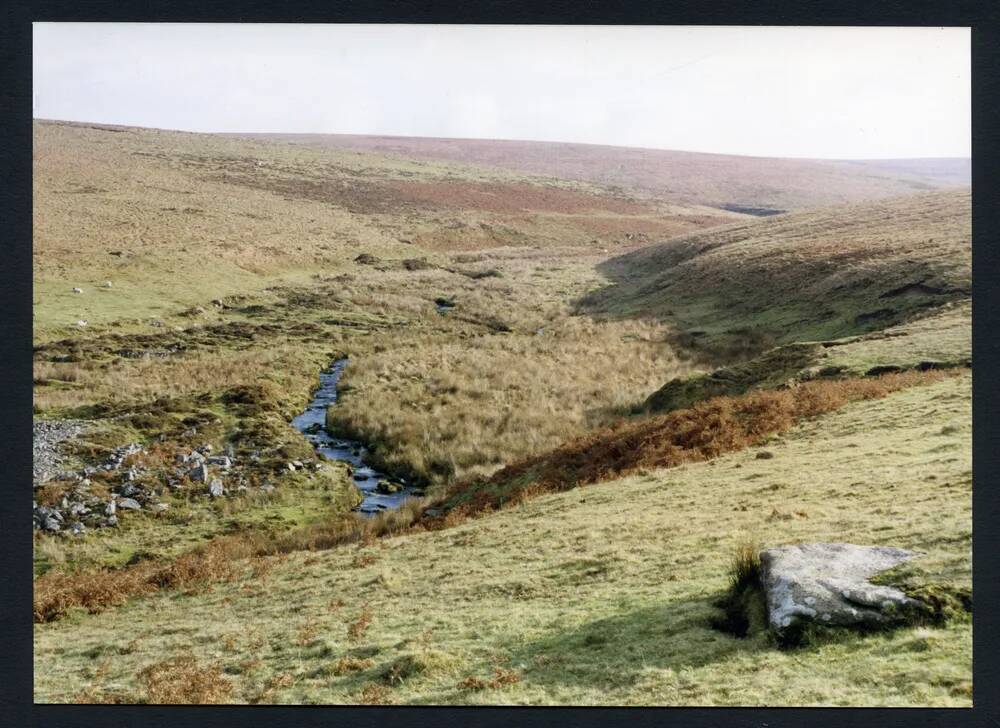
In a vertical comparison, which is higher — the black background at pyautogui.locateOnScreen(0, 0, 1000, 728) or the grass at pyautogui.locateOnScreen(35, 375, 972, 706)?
the black background at pyautogui.locateOnScreen(0, 0, 1000, 728)

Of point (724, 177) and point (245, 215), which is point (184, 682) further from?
point (724, 177)

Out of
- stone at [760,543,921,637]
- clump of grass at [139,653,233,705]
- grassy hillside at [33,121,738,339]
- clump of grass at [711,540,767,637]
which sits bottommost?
clump of grass at [139,653,233,705]

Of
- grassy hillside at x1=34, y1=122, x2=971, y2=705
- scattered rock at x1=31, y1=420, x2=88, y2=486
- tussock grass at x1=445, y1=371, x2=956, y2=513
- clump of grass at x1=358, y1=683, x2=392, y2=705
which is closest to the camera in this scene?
clump of grass at x1=358, y1=683, x2=392, y2=705

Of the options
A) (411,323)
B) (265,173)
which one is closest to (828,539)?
(411,323)

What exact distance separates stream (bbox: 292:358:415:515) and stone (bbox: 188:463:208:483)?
3806 millimetres

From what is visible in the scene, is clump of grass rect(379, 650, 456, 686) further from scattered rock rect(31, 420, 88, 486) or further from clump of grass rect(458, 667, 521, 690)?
scattered rock rect(31, 420, 88, 486)

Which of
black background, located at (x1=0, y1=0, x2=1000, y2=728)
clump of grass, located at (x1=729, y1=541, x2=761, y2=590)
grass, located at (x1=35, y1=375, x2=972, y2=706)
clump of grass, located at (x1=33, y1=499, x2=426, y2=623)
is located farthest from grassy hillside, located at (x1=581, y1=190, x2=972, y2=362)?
clump of grass, located at (x1=729, y1=541, x2=761, y2=590)

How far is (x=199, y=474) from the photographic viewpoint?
20.2 m

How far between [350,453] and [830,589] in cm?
1756

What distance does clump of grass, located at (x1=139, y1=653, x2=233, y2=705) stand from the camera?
9.05m

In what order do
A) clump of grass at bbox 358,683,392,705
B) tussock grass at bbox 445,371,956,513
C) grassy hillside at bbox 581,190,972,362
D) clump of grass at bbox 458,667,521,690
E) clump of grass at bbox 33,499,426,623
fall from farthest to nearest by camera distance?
grassy hillside at bbox 581,190,972,362 < tussock grass at bbox 445,371,956,513 < clump of grass at bbox 33,499,426,623 < clump of grass at bbox 358,683,392,705 < clump of grass at bbox 458,667,521,690

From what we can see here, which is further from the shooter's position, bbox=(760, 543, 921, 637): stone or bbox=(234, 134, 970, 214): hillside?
bbox=(234, 134, 970, 214): hillside

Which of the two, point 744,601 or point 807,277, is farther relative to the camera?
point 807,277

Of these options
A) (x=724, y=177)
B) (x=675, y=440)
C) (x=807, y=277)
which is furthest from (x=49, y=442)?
(x=724, y=177)
